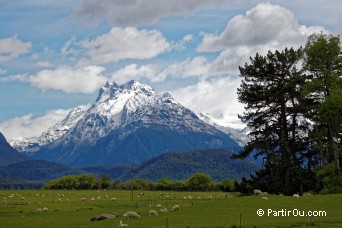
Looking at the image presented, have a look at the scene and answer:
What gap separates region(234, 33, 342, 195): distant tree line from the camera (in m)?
80.9

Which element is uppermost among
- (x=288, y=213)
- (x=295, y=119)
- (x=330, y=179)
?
(x=295, y=119)

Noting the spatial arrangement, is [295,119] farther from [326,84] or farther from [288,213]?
[288,213]

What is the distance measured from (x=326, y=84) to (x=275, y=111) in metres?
12.7

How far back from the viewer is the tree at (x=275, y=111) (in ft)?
291

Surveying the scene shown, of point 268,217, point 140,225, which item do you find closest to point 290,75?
point 268,217

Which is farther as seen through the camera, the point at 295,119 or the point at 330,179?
the point at 295,119

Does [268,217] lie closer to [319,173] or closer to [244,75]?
[319,173]

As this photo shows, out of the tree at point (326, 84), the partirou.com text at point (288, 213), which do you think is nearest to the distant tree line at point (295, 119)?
the tree at point (326, 84)

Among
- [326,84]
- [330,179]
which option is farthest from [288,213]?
[326,84]

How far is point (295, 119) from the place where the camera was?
91250 millimetres

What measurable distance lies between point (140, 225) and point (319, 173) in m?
34.2

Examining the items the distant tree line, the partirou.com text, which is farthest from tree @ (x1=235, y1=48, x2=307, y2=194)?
the partirou.com text

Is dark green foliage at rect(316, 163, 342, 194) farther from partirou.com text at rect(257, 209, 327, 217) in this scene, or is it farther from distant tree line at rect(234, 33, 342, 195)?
partirou.com text at rect(257, 209, 327, 217)

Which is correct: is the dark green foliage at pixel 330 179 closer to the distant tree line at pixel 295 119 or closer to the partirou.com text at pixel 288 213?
the distant tree line at pixel 295 119
